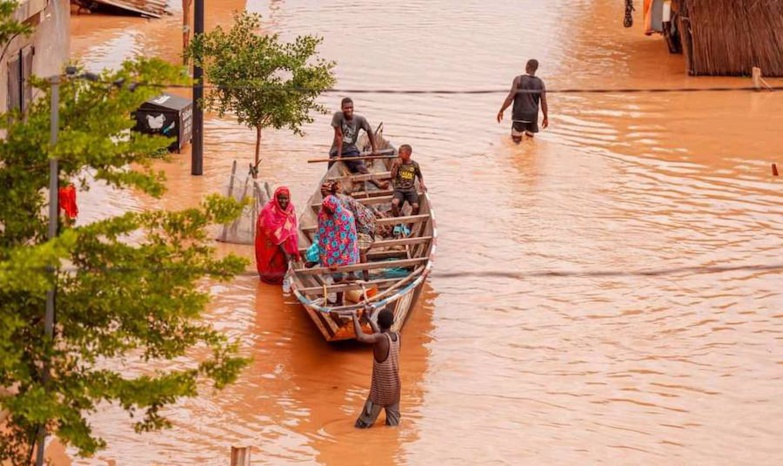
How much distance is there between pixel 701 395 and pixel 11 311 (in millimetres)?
7368

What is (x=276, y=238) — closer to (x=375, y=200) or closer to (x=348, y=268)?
(x=348, y=268)

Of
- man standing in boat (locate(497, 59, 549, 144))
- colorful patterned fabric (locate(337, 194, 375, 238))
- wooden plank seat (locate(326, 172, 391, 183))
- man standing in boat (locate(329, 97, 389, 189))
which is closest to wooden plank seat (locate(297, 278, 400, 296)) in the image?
colorful patterned fabric (locate(337, 194, 375, 238))

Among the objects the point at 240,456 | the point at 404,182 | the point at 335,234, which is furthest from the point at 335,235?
the point at 240,456

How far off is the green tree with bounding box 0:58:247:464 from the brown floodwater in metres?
3.30

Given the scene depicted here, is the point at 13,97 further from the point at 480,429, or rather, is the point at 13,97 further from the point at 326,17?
the point at 326,17

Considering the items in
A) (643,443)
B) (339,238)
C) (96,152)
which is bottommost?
(643,443)

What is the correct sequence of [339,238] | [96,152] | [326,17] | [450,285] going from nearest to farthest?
[96,152] < [339,238] < [450,285] < [326,17]

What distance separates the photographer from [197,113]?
1966 centimetres

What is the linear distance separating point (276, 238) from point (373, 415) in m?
3.48

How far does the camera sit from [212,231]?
18.0 meters

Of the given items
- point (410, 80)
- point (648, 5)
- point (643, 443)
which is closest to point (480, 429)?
point (643, 443)

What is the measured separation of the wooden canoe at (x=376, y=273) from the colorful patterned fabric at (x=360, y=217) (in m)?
0.16

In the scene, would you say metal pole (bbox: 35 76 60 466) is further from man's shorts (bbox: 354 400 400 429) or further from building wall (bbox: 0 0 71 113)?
building wall (bbox: 0 0 71 113)

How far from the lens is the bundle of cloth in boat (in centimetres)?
1561
